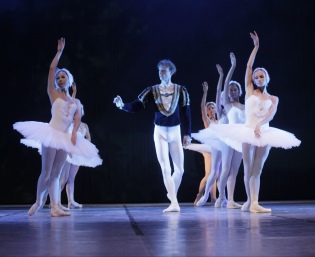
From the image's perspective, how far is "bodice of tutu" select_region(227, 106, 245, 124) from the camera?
5.95 metres

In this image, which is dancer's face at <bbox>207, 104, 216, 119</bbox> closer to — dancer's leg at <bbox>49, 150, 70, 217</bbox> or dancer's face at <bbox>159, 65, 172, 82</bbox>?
dancer's face at <bbox>159, 65, 172, 82</bbox>

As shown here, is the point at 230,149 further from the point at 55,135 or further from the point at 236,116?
the point at 55,135

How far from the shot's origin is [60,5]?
336 inches

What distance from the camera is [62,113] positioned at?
4656 millimetres

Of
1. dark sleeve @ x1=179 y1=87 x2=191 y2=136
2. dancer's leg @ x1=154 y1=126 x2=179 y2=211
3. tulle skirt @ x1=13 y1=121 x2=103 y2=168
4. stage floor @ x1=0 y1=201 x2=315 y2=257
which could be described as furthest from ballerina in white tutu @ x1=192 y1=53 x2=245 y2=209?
stage floor @ x1=0 y1=201 x2=315 y2=257

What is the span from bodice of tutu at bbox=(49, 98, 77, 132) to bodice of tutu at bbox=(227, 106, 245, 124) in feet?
6.51

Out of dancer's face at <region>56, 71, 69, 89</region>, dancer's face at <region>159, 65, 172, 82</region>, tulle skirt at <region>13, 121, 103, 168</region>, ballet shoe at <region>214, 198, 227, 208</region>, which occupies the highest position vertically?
dancer's face at <region>159, 65, 172, 82</region>

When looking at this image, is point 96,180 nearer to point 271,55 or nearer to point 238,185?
point 238,185

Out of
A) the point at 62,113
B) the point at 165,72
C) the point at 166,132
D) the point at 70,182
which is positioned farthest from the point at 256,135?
the point at 70,182

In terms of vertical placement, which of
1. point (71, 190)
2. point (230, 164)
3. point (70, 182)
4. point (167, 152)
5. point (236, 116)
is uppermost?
point (236, 116)

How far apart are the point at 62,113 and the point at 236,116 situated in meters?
2.13

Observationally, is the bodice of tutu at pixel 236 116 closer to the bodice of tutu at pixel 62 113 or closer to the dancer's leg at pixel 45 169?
the bodice of tutu at pixel 62 113

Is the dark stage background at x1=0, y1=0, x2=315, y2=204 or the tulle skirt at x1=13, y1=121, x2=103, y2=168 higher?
the dark stage background at x1=0, y1=0, x2=315, y2=204

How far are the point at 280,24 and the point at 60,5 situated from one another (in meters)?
3.53
